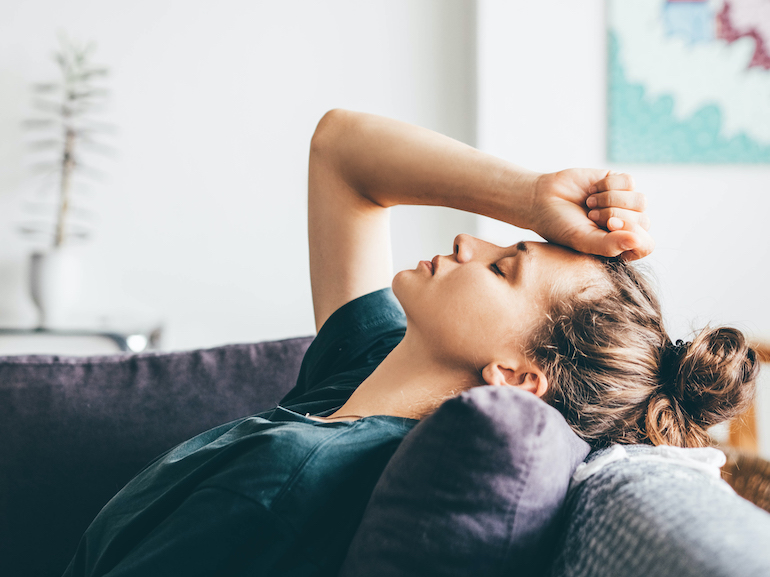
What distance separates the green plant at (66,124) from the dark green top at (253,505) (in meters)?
2.01

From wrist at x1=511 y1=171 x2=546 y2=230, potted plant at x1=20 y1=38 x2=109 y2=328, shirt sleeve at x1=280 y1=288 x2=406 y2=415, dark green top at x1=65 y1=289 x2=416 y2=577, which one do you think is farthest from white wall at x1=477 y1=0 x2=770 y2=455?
dark green top at x1=65 y1=289 x2=416 y2=577

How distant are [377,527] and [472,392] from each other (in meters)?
0.15

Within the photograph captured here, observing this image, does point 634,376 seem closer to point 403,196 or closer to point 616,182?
point 616,182

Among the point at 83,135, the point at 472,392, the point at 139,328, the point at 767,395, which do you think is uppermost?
the point at 83,135

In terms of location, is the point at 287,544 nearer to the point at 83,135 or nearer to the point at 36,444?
the point at 36,444

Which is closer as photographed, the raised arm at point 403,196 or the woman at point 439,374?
the woman at point 439,374

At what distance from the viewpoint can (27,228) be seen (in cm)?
241

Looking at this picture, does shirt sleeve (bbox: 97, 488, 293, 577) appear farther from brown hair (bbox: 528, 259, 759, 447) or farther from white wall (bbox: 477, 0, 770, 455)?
white wall (bbox: 477, 0, 770, 455)

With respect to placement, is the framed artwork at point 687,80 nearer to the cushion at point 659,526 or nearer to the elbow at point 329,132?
the elbow at point 329,132

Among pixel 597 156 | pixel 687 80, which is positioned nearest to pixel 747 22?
pixel 687 80

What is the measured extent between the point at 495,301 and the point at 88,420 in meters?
0.72

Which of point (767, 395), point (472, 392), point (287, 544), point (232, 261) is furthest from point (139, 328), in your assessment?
point (767, 395)

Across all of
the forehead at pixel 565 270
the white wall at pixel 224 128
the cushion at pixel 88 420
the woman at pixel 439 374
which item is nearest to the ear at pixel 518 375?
the woman at pixel 439 374

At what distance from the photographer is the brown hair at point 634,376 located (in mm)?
758
